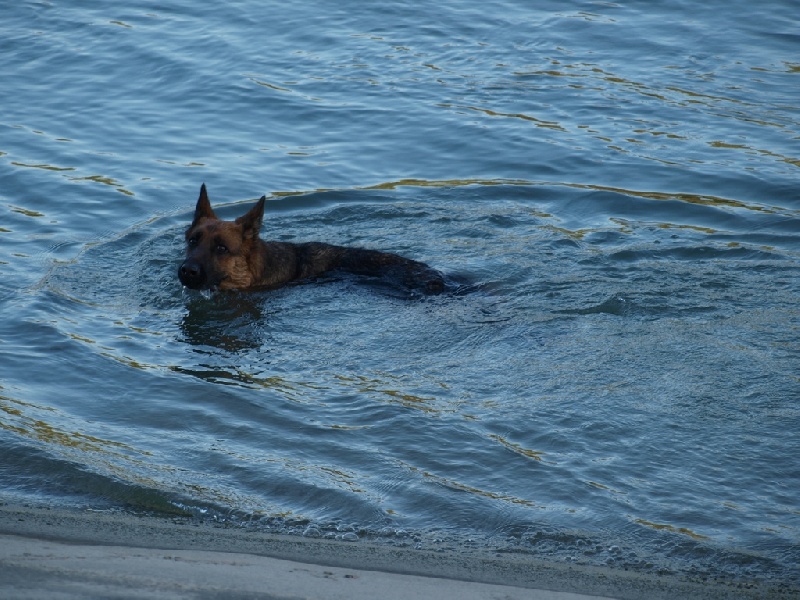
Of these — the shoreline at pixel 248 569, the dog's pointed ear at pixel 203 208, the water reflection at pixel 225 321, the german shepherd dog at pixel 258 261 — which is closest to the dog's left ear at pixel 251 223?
the german shepherd dog at pixel 258 261

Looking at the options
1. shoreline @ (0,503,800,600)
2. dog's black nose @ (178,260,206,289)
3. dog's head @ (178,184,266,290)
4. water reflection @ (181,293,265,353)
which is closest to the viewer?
shoreline @ (0,503,800,600)

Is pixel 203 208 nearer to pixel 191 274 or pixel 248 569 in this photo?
pixel 191 274

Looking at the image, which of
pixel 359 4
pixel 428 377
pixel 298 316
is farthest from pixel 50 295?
pixel 359 4

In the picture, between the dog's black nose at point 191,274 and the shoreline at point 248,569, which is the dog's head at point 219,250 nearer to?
the dog's black nose at point 191,274

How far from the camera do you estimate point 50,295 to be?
30.1 ft

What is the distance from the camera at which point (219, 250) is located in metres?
9.48

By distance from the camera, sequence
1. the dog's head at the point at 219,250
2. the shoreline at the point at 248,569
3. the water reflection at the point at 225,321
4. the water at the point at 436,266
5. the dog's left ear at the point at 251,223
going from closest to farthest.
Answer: the shoreline at the point at 248,569
the water at the point at 436,266
the water reflection at the point at 225,321
the dog's head at the point at 219,250
the dog's left ear at the point at 251,223

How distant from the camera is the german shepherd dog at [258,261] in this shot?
30.9 feet

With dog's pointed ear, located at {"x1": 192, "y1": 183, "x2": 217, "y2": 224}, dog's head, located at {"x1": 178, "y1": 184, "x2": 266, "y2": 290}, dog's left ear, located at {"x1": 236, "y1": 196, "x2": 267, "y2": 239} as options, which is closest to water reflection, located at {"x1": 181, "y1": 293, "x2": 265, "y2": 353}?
dog's head, located at {"x1": 178, "y1": 184, "x2": 266, "y2": 290}

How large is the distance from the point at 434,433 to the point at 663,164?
21.5 ft

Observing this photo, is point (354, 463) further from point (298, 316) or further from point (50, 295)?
point (50, 295)

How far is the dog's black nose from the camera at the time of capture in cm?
920

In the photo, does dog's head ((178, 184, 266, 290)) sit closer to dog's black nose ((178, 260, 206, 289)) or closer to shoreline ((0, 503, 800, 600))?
dog's black nose ((178, 260, 206, 289))

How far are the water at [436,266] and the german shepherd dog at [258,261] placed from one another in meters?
0.20
